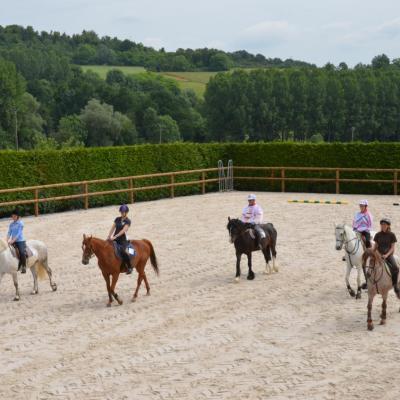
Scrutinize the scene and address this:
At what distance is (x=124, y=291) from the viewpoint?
1459 centimetres

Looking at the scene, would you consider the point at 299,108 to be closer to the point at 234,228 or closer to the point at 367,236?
the point at 234,228

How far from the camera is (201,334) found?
11.5 meters

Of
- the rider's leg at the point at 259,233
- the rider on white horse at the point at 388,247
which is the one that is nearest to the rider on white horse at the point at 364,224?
the rider on white horse at the point at 388,247

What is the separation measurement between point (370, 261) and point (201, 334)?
9.17 feet

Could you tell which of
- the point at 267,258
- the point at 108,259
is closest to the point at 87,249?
the point at 108,259

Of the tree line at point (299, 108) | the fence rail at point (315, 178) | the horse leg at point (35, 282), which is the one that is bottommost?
the horse leg at point (35, 282)

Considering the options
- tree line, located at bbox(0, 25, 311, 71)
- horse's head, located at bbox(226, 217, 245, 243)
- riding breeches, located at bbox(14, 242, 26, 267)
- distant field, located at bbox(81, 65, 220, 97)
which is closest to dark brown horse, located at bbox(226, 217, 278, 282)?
horse's head, located at bbox(226, 217, 245, 243)

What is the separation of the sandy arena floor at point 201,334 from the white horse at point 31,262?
33 cm

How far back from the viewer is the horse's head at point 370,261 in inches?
461

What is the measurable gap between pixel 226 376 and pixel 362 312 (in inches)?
154

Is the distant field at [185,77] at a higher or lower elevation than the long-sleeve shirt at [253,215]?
higher

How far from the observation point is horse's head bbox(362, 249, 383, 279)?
461 inches

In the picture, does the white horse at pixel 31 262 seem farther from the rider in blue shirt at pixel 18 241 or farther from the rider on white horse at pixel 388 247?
the rider on white horse at pixel 388 247

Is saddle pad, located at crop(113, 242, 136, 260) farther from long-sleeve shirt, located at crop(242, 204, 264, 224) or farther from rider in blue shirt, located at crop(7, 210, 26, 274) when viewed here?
long-sleeve shirt, located at crop(242, 204, 264, 224)
